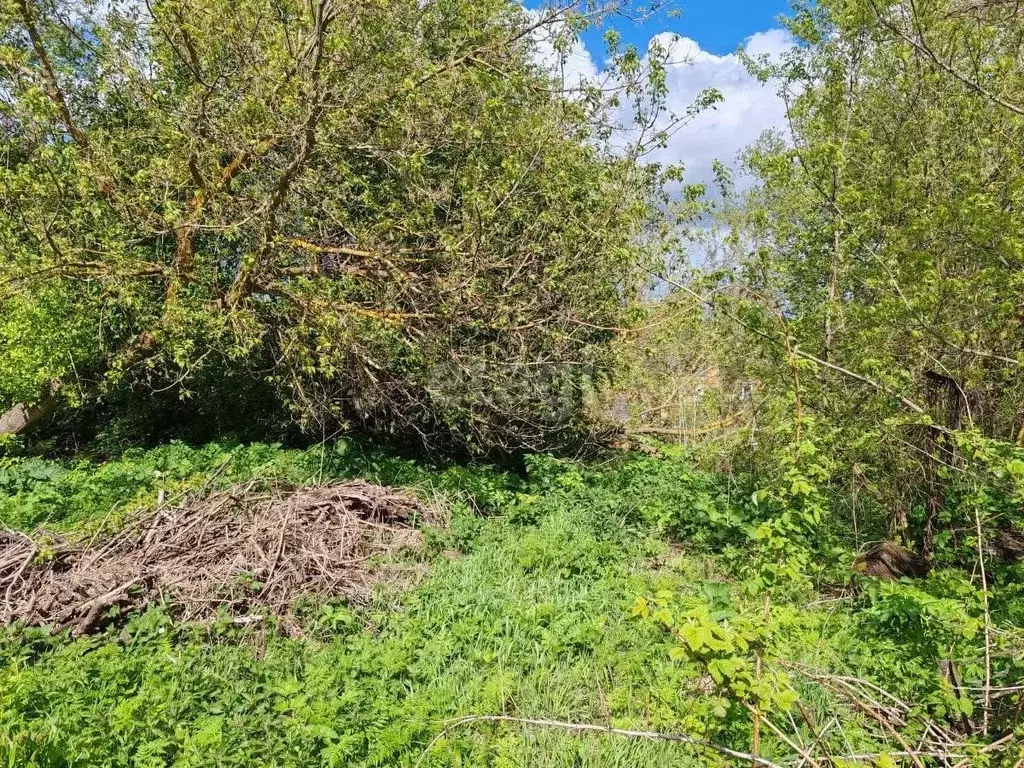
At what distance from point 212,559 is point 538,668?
2.68 metres

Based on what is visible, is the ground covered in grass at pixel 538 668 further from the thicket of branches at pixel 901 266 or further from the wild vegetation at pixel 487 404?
the thicket of branches at pixel 901 266

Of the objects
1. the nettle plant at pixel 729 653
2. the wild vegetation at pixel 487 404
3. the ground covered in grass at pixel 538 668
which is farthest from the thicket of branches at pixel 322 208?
the nettle plant at pixel 729 653

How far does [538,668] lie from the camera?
3902mm

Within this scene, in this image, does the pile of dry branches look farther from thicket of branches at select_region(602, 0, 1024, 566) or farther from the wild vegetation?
thicket of branches at select_region(602, 0, 1024, 566)

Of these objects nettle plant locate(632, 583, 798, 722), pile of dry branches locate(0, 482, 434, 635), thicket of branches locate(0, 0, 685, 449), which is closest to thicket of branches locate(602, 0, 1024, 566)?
thicket of branches locate(0, 0, 685, 449)

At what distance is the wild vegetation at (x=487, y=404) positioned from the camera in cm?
319

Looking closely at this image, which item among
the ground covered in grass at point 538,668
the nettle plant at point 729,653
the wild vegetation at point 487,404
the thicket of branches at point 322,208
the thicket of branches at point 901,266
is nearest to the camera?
the nettle plant at point 729,653

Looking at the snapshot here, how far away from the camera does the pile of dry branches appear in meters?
4.42

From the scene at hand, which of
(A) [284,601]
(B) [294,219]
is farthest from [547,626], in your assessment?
(B) [294,219]

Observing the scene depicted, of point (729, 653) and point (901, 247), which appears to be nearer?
point (729, 653)

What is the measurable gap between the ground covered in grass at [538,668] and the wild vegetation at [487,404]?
29 millimetres

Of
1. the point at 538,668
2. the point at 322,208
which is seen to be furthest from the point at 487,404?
the point at 538,668

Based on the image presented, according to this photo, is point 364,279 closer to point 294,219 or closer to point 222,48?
point 294,219

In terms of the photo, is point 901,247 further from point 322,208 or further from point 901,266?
point 322,208
